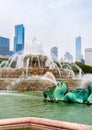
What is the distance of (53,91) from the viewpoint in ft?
43.9

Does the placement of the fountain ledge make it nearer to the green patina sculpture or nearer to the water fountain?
the green patina sculpture

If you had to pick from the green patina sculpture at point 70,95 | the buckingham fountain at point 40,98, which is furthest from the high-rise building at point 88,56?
the green patina sculpture at point 70,95

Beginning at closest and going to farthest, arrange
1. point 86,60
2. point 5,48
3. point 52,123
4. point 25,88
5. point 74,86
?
point 52,123, point 25,88, point 74,86, point 86,60, point 5,48

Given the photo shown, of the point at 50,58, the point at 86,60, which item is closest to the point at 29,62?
the point at 50,58

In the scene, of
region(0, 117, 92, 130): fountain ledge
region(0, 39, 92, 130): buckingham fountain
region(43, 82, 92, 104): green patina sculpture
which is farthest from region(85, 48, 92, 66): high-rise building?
region(0, 117, 92, 130): fountain ledge

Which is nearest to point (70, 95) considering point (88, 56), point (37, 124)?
point (37, 124)

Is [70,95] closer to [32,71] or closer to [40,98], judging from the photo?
[40,98]

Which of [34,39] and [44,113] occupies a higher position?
[34,39]

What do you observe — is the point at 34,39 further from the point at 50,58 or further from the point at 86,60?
the point at 86,60

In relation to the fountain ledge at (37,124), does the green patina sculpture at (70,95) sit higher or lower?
lower

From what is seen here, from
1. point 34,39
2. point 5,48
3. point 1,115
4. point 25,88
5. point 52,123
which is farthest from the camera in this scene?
point 5,48

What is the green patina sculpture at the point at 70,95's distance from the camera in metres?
12.6

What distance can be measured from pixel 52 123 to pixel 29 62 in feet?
78.8

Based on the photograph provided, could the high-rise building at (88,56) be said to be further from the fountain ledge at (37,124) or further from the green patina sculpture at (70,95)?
the fountain ledge at (37,124)
